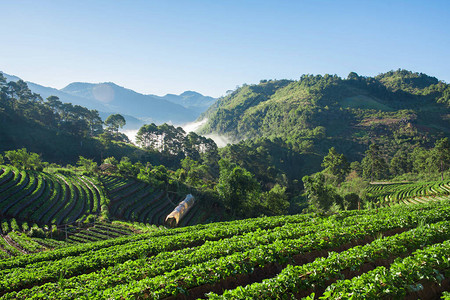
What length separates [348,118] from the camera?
138 m

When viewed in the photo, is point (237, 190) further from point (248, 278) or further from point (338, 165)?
point (338, 165)

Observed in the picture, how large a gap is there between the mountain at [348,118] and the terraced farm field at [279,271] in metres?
103

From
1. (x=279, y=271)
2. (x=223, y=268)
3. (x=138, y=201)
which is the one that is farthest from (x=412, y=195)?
(x=138, y=201)

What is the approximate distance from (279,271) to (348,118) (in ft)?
485

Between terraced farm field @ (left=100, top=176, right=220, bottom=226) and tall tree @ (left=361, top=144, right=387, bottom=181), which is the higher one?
tall tree @ (left=361, top=144, right=387, bottom=181)

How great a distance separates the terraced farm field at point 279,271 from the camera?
7309 mm

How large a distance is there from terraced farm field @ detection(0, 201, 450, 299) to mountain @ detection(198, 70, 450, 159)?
103 m

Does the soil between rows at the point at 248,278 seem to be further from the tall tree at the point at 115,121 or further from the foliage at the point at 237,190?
the tall tree at the point at 115,121

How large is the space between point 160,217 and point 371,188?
49.9 m

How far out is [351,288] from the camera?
6.61 metres

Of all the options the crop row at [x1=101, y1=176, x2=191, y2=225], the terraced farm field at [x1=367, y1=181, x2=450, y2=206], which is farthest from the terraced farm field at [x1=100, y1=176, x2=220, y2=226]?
the terraced farm field at [x1=367, y1=181, x2=450, y2=206]

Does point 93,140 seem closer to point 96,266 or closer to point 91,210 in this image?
point 91,210

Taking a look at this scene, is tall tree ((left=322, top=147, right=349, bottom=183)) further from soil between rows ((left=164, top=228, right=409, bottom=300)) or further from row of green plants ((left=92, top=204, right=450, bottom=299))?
soil between rows ((left=164, top=228, right=409, bottom=300))

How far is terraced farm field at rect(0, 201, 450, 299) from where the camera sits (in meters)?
7.31
